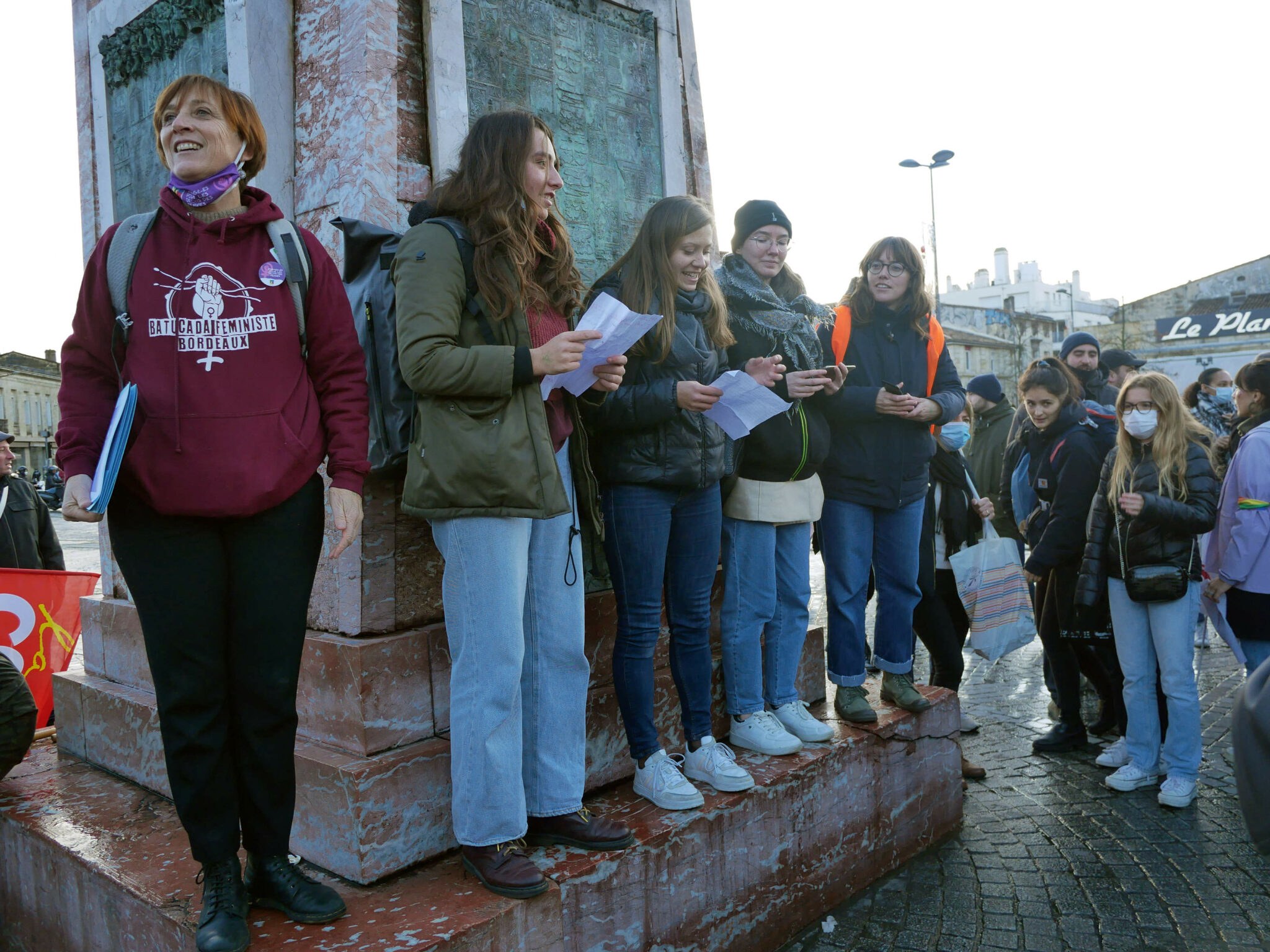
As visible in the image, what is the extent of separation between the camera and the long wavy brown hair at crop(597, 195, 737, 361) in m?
3.00

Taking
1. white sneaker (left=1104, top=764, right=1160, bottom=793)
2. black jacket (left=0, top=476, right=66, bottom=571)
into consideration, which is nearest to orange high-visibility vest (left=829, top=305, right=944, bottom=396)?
white sneaker (left=1104, top=764, right=1160, bottom=793)

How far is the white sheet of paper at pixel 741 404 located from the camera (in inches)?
116

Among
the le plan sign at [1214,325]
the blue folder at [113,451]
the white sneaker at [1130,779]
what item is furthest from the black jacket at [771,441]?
the le plan sign at [1214,325]

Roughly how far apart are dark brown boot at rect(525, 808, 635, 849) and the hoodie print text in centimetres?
149

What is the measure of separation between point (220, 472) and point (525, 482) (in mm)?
687

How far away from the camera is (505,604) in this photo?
2.44 m

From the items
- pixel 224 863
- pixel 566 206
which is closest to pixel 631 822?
pixel 224 863

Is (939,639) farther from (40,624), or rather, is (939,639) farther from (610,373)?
(40,624)

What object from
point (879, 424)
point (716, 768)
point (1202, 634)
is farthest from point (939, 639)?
point (1202, 634)

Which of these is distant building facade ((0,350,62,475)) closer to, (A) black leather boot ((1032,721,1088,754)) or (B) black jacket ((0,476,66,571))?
(B) black jacket ((0,476,66,571))

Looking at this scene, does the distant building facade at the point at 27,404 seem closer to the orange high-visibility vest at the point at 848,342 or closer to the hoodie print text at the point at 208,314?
the orange high-visibility vest at the point at 848,342

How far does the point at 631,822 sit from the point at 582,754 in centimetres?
29

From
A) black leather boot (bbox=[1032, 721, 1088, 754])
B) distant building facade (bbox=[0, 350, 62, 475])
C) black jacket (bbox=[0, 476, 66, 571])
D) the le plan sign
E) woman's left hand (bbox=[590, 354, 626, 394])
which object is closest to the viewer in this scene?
woman's left hand (bbox=[590, 354, 626, 394])

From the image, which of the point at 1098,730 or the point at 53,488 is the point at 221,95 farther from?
the point at 53,488
